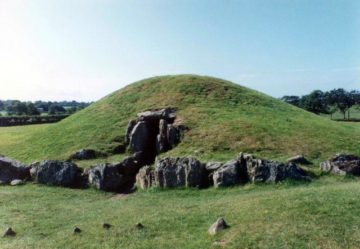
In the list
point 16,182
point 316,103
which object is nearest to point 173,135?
point 16,182

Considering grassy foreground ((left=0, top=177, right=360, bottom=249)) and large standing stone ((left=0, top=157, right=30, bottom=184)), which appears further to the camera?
large standing stone ((left=0, top=157, right=30, bottom=184))

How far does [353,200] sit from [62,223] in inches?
502

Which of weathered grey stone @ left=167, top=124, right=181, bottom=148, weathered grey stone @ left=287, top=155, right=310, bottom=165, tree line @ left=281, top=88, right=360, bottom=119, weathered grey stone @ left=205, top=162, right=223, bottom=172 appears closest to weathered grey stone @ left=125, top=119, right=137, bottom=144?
weathered grey stone @ left=167, top=124, right=181, bottom=148

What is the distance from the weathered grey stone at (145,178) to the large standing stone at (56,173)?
436 cm

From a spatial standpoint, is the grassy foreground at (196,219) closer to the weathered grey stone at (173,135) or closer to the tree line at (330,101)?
the weathered grey stone at (173,135)

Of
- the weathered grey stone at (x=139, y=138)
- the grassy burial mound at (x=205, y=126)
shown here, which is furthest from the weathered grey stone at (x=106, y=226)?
the weathered grey stone at (x=139, y=138)

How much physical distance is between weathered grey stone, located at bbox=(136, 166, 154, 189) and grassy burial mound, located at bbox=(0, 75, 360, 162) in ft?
14.9

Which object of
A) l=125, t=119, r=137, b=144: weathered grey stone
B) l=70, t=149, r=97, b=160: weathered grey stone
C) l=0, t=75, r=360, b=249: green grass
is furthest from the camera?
l=125, t=119, r=137, b=144: weathered grey stone

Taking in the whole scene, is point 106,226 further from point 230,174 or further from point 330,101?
point 330,101

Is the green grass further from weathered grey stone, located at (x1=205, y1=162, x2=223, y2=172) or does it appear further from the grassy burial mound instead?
weathered grey stone, located at (x1=205, y1=162, x2=223, y2=172)

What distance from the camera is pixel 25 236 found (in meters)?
17.0

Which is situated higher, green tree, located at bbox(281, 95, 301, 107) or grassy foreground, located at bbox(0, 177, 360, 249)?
green tree, located at bbox(281, 95, 301, 107)

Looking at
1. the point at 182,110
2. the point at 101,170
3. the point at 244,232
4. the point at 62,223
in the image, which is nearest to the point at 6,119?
the point at 182,110

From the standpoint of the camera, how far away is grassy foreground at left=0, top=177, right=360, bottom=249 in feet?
46.7
